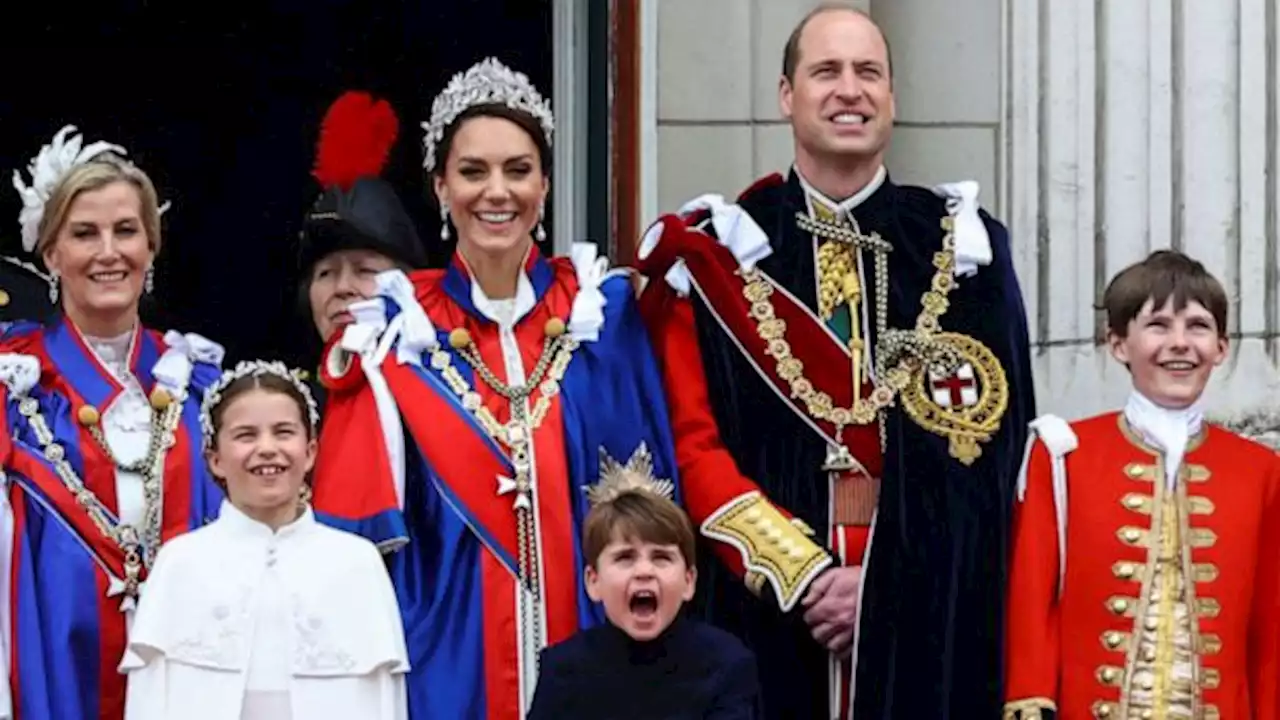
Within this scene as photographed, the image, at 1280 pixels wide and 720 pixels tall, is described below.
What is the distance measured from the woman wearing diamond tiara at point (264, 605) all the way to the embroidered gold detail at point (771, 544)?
0.65 m

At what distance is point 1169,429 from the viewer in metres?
6.14

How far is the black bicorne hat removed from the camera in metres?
7.22

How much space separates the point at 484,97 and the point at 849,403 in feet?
3.01

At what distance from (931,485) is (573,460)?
26.6 inches

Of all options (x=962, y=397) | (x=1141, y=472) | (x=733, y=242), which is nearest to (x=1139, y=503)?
(x=1141, y=472)

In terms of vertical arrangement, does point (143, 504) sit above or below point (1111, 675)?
above

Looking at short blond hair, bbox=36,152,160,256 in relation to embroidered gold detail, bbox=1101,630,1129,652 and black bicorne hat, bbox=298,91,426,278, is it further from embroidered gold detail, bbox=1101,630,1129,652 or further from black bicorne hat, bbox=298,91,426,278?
embroidered gold detail, bbox=1101,630,1129,652

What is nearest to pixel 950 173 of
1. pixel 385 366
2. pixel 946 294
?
pixel 946 294

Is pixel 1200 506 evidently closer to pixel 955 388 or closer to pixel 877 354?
pixel 955 388

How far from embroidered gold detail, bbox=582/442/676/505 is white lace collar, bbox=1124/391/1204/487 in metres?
0.89

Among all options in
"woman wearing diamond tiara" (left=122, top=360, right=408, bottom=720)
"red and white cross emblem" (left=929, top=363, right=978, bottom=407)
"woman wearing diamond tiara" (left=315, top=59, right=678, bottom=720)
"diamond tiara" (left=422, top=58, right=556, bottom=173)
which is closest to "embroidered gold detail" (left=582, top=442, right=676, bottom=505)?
"woman wearing diamond tiara" (left=315, top=59, right=678, bottom=720)

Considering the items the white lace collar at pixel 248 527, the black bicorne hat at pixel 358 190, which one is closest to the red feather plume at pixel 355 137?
the black bicorne hat at pixel 358 190

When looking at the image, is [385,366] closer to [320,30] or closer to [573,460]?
[573,460]

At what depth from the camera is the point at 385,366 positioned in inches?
247
